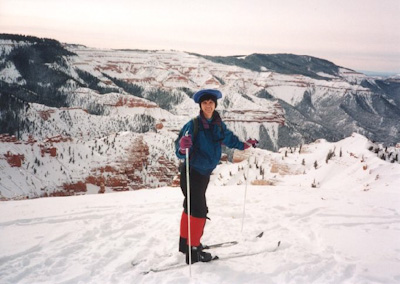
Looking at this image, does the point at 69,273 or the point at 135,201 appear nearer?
the point at 69,273

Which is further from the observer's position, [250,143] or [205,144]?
[250,143]

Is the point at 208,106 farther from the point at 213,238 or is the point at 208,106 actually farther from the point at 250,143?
the point at 213,238

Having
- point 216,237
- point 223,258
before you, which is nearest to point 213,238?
point 216,237

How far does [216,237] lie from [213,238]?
0.21 ft

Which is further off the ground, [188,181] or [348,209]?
[188,181]

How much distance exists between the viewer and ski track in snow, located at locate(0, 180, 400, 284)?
3.42 m

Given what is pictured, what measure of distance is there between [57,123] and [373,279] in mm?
108193

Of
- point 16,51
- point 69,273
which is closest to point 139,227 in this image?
point 69,273

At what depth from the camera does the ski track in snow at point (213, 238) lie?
134 inches

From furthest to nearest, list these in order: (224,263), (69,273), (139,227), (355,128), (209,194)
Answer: (355,128) → (209,194) → (139,227) → (224,263) → (69,273)

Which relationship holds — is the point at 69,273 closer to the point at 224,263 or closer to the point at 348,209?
the point at 224,263

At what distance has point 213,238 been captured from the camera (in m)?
4.55

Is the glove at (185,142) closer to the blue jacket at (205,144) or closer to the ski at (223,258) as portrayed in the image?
the blue jacket at (205,144)

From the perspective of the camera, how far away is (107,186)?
42.0m
